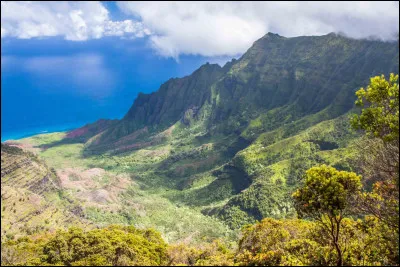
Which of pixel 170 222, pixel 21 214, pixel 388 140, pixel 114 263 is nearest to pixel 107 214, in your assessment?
pixel 170 222

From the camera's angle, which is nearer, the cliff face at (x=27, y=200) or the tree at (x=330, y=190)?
the tree at (x=330, y=190)

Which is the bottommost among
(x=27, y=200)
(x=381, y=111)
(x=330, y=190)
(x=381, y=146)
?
(x=330, y=190)

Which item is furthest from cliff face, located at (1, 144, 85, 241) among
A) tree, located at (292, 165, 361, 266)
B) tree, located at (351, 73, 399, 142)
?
tree, located at (351, 73, 399, 142)

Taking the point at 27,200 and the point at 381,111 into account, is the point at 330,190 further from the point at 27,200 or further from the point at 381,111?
the point at 27,200

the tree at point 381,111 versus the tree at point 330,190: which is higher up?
the tree at point 381,111

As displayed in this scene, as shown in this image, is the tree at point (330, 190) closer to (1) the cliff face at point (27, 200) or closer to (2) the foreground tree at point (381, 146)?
(2) the foreground tree at point (381, 146)

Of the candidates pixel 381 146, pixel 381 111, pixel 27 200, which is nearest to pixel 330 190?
pixel 381 146

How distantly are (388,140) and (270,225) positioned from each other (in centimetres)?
3257

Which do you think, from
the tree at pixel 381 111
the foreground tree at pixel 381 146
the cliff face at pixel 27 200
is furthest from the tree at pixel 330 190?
the cliff face at pixel 27 200

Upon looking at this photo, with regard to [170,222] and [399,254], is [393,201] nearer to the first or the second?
[399,254]

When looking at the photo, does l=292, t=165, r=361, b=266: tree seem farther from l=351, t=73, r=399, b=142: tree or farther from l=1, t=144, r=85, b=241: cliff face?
l=1, t=144, r=85, b=241: cliff face

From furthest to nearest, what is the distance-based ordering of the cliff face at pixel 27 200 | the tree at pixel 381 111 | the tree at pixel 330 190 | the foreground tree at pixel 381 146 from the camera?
the cliff face at pixel 27 200 → the tree at pixel 330 190 → the foreground tree at pixel 381 146 → the tree at pixel 381 111

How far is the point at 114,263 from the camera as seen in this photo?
4503 cm

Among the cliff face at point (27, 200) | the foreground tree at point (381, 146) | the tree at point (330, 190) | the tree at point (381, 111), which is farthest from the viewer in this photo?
the cliff face at point (27, 200)
